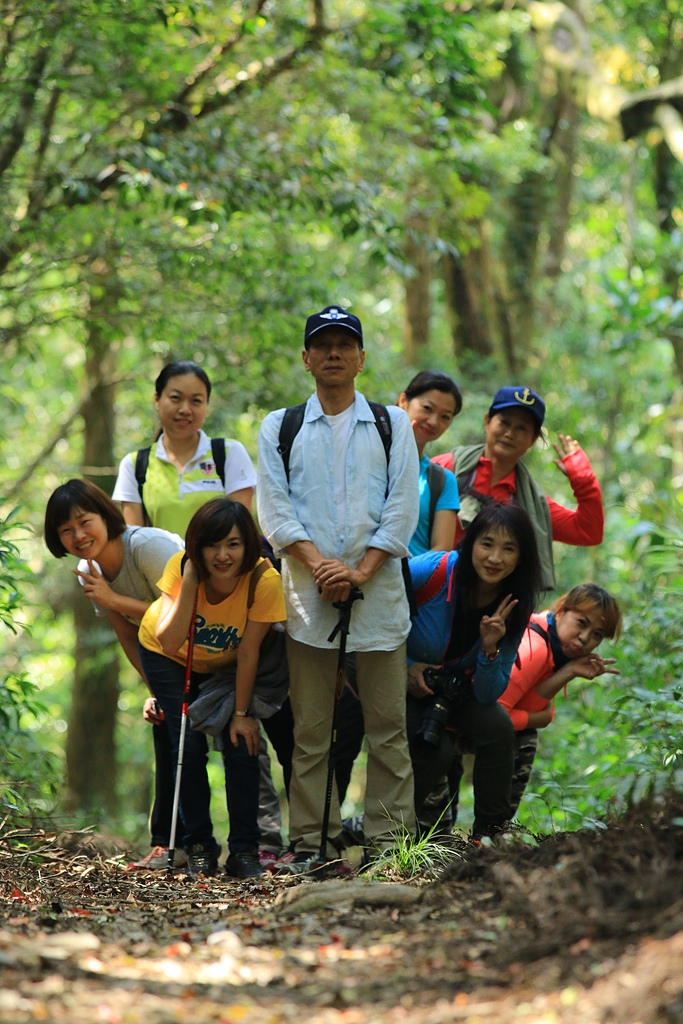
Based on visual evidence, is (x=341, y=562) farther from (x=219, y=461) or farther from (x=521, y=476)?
(x=521, y=476)

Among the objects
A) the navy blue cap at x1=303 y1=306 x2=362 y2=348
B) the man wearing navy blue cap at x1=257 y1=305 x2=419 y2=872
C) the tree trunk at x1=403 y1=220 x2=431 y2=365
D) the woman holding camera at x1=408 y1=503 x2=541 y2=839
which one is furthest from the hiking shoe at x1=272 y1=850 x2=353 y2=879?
the tree trunk at x1=403 y1=220 x2=431 y2=365

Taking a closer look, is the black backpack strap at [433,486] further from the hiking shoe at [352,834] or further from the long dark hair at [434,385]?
the hiking shoe at [352,834]

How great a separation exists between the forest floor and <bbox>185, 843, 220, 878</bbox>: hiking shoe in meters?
0.93

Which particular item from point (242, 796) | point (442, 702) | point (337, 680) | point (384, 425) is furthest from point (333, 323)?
point (242, 796)

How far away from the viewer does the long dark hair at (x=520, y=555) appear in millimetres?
4820

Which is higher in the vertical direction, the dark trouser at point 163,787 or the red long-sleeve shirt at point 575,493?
the red long-sleeve shirt at point 575,493

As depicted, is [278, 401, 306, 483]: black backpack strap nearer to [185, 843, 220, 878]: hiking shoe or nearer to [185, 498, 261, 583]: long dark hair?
[185, 498, 261, 583]: long dark hair

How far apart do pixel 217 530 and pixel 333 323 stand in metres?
1.09

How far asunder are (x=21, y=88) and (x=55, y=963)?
6.58m

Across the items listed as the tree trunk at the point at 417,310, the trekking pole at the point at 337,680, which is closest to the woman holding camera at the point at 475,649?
the trekking pole at the point at 337,680

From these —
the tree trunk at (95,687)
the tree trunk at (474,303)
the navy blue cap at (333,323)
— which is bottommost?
the tree trunk at (95,687)

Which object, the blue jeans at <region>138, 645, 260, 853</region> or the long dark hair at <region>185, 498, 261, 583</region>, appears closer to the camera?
the long dark hair at <region>185, 498, 261, 583</region>

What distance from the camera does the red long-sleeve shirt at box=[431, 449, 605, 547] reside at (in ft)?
18.5

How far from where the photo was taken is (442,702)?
5035 mm
